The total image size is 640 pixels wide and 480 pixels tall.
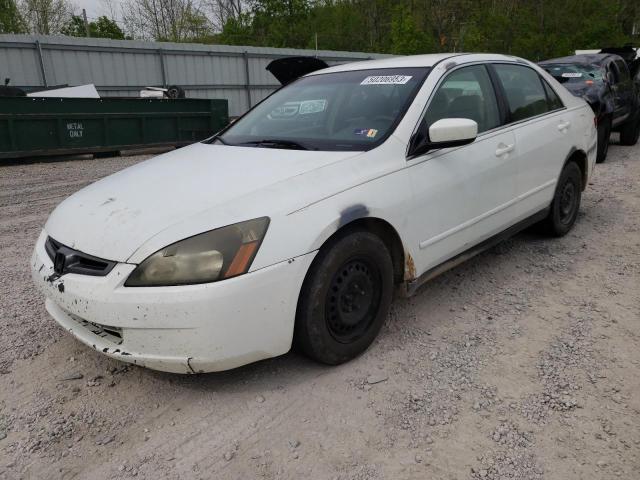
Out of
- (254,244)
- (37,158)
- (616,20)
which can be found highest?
(616,20)

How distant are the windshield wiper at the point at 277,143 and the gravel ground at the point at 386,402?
120cm

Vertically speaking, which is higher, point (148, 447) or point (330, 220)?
point (330, 220)

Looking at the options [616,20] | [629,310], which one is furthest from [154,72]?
[616,20]

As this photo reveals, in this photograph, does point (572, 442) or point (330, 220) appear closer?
point (572, 442)

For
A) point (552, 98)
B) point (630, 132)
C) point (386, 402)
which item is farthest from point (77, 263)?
point (630, 132)

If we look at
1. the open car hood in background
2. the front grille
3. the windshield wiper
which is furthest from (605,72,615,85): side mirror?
the front grille

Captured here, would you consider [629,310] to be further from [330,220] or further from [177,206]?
[177,206]

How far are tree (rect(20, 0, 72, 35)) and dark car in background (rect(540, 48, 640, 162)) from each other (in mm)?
31600

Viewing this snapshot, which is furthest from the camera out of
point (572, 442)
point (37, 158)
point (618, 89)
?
point (37, 158)

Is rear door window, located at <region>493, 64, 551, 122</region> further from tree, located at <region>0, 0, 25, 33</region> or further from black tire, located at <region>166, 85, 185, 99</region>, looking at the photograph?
tree, located at <region>0, 0, 25, 33</region>

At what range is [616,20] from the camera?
→ 24.2 meters

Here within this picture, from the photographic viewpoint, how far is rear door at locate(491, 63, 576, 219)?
3674 millimetres

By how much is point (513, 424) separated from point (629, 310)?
152cm

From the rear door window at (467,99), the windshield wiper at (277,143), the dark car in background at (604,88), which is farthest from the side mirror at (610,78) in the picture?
the windshield wiper at (277,143)
